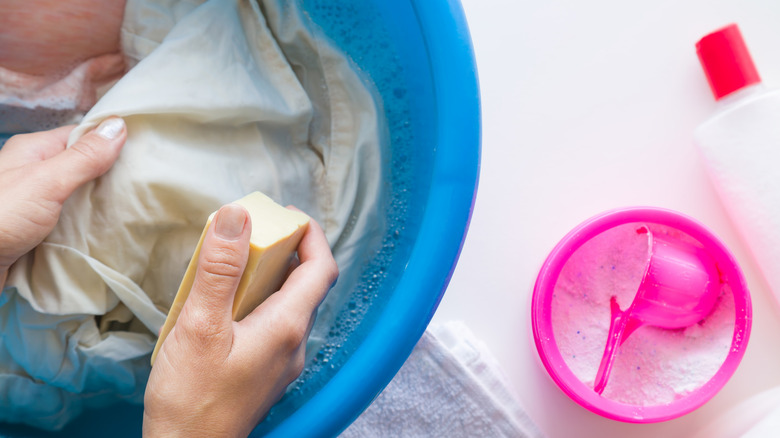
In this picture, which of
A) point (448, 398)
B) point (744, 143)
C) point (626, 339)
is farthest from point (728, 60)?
point (448, 398)

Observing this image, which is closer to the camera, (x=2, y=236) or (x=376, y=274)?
(x=2, y=236)

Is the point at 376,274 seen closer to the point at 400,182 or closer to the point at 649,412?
the point at 400,182

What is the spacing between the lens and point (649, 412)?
20.0 inches

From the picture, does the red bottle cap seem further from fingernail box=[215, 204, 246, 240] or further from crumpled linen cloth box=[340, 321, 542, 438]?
fingernail box=[215, 204, 246, 240]

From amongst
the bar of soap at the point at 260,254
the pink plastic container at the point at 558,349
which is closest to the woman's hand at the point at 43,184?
the bar of soap at the point at 260,254

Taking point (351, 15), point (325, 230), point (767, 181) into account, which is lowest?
point (767, 181)

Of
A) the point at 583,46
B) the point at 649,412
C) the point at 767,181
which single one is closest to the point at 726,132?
the point at 767,181

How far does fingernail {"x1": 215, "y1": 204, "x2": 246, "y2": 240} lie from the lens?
359 millimetres

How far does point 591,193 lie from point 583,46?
150 mm

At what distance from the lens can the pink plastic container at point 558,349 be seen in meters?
0.50

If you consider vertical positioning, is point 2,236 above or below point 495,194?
above

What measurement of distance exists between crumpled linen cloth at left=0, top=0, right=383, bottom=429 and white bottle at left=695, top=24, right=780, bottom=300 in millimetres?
328

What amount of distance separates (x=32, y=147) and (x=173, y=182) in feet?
0.46

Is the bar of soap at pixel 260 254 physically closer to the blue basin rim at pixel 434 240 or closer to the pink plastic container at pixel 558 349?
the blue basin rim at pixel 434 240
